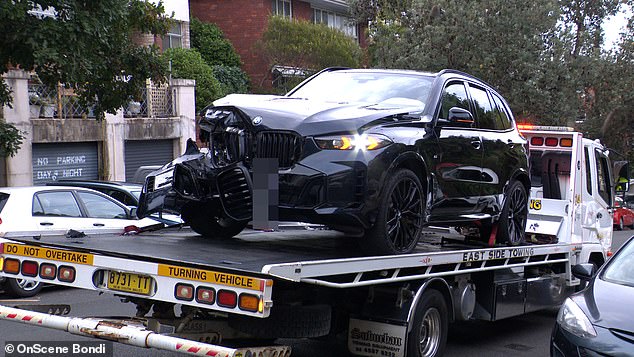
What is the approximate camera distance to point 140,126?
79.9 feet

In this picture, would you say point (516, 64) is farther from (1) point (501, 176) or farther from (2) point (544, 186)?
(1) point (501, 176)

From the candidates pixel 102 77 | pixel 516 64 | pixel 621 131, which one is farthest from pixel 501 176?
pixel 621 131

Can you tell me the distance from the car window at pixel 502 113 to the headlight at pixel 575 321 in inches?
127

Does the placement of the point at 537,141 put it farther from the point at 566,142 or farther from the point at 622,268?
the point at 622,268

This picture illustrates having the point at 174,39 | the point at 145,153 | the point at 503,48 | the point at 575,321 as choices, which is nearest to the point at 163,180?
the point at 575,321

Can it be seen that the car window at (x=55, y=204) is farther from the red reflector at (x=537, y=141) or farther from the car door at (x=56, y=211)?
the red reflector at (x=537, y=141)

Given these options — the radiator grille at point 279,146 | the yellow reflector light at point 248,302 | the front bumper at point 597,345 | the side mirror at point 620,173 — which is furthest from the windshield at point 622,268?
the side mirror at point 620,173

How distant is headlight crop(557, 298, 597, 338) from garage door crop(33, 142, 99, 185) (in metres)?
17.3

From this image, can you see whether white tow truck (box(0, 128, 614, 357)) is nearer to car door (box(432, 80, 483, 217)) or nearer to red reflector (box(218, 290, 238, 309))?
red reflector (box(218, 290, 238, 309))

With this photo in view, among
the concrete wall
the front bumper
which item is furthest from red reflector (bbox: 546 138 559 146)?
the concrete wall

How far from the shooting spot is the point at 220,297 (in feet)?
18.5

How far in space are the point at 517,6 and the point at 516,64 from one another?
5.51 feet

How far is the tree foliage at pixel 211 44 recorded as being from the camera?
99.5ft

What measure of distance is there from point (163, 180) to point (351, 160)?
2008mm
